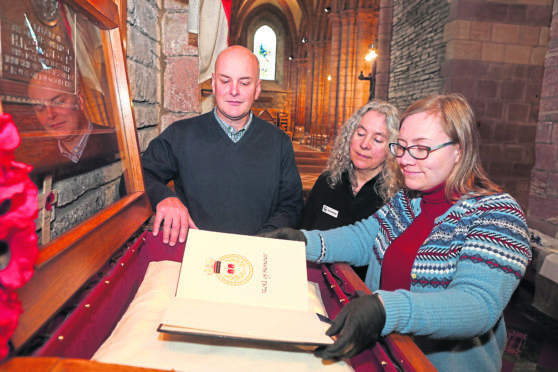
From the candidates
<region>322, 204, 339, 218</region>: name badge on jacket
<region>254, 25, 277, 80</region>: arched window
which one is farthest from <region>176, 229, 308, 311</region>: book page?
<region>254, 25, 277, 80</region>: arched window

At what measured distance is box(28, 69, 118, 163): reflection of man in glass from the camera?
0.90m

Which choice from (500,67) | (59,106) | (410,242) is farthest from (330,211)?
(500,67)

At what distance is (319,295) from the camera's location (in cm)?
120

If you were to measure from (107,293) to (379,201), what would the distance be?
168 centimetres

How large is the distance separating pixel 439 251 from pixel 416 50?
811 centimetres

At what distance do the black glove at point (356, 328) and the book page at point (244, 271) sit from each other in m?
0.22

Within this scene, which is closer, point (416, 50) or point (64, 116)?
point (64, 116)

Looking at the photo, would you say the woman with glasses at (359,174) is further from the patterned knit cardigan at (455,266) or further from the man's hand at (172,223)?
the man's hand at (172,223)

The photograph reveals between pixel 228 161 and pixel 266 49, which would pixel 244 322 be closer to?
pixel 228 161

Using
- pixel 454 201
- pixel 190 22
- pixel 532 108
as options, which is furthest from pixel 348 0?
pixel 454 201

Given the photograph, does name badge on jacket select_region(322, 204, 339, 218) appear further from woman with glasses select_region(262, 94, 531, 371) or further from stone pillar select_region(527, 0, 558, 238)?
stone pillar select_region(527, 0, 558, 238)

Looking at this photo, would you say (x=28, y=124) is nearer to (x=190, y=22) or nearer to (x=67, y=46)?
(x=67, y=46)

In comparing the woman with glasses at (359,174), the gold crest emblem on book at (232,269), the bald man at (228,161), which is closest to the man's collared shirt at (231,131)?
the bald man at (228,161)

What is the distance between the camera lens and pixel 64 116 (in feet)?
3.33
